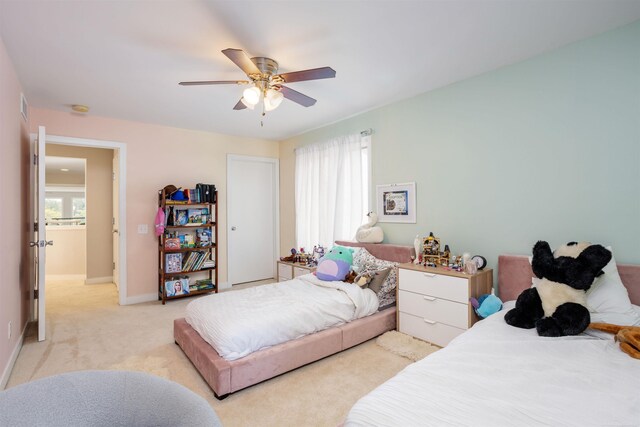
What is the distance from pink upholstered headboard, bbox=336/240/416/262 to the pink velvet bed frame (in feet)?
1.88

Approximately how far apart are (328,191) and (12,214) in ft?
10.9

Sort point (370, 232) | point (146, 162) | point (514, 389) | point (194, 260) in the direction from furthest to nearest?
point (194, 260)
point (146, 162)
point (370, 232)
point (514, 389)

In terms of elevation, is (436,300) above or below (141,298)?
above

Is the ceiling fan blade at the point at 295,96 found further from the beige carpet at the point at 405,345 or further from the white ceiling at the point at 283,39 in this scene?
the beige carpet at the point at 405,345

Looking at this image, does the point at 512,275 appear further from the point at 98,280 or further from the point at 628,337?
the point at 98,280

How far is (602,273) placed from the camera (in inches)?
76.8

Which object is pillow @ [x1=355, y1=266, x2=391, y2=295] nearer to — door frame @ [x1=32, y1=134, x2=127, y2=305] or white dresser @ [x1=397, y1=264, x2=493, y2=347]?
white dresser @ [x1=397, y1=264, x2=493, y2=347]

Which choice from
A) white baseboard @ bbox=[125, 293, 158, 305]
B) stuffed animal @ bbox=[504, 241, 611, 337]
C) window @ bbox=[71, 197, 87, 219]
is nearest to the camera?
stuffed animal @ bbox=[504, 241, 611, 337]

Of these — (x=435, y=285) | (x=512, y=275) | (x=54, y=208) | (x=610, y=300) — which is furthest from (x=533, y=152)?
(x=54, y=208)

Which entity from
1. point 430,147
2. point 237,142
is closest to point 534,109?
point 430,147

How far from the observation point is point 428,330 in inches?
110

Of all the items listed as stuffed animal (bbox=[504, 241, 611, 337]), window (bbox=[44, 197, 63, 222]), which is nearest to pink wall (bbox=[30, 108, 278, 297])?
stuffed animal (bbox=[504, 241, 611, 337])

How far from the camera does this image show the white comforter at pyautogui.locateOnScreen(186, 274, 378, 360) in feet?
7.20

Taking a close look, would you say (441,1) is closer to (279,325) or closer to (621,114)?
(621,114)
